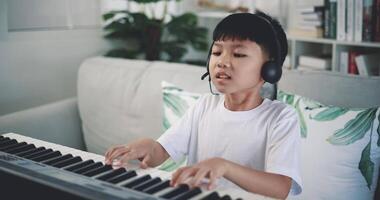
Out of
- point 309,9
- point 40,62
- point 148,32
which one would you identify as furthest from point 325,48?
point 40,62

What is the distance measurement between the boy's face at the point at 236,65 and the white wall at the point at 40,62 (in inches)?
49.6

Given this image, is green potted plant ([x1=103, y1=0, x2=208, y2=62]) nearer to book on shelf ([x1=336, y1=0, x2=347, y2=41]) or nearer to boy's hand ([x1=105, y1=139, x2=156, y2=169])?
book on shelf ([x1=336, y1=0, x2=347, y2=41])

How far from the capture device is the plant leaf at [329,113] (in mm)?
1295

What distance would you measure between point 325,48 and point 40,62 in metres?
1.71

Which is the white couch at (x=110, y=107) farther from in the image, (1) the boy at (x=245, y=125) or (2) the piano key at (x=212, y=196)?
(2) the piano key at (x=212, y=196)

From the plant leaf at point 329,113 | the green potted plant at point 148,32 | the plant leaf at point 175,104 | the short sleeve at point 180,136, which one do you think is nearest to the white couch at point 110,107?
the plant leaf at point 175,104

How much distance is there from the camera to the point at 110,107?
1.89m

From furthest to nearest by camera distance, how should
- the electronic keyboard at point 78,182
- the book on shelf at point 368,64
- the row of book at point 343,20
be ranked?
the book on shelf at point 368,64 → the row of book at point 343,20 → the electronic keyboard at point 78,182

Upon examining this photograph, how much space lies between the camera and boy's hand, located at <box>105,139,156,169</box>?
3.02ft

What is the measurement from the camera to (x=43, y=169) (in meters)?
0.79

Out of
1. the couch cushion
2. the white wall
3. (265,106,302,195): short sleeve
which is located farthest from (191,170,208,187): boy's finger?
the white wall

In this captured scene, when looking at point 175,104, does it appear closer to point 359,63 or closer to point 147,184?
point 147,184

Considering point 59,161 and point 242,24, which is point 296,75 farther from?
point 59,161

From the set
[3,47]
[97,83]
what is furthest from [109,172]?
[3,47]
